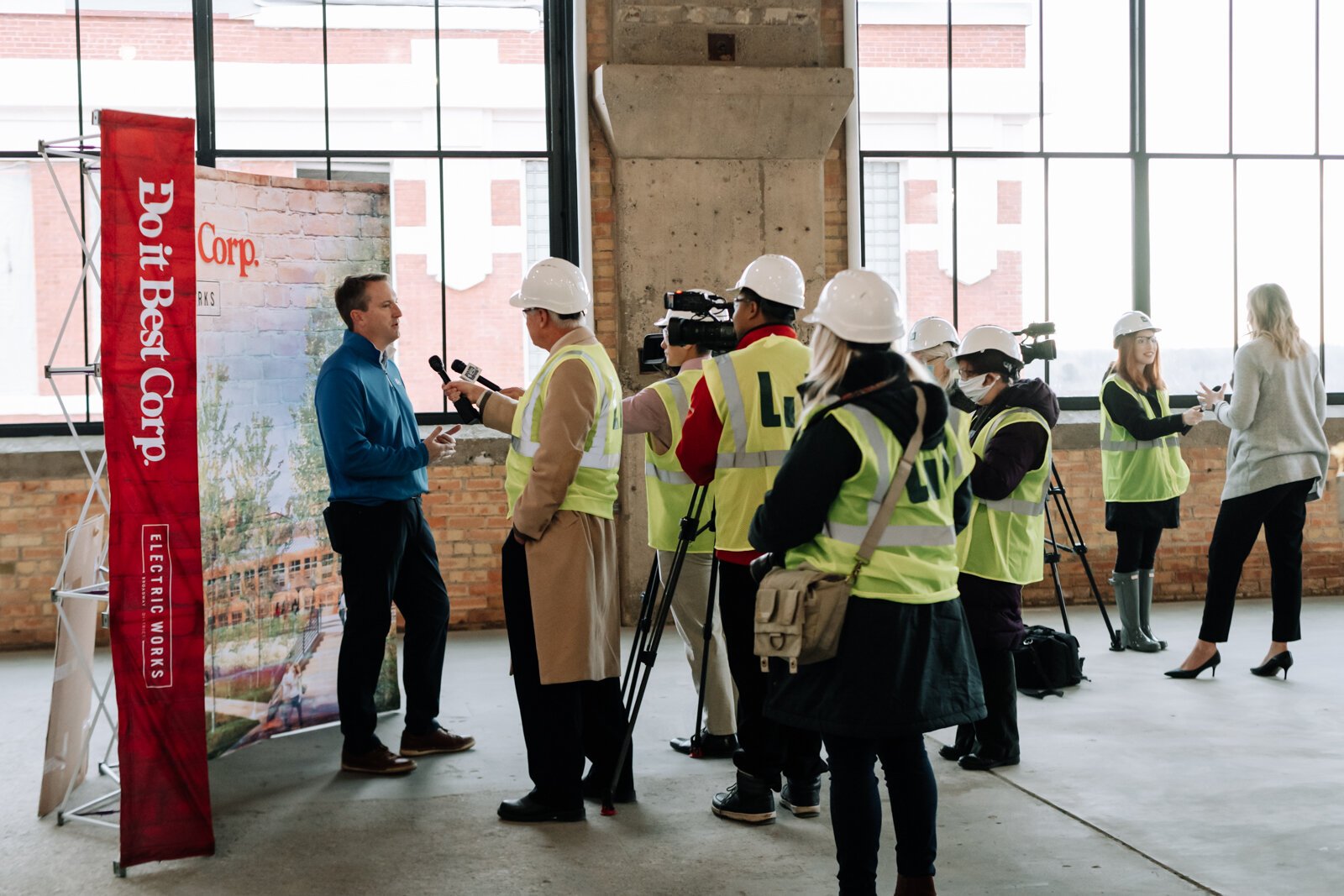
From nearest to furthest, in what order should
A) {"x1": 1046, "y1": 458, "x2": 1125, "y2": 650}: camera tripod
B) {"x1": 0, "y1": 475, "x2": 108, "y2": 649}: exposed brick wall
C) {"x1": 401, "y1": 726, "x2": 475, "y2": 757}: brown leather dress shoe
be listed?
1. {"x1": 401, "y1": 726, "x2": 475, "y2": 757}: brown leather dress shoe
2. {"x1": 1046, "y1": 458, "x2": 1125, "y2": 650}: camera tripod
3. {"x1": 0, "y1": 475, "x2": 108, "y2": 649}: exposed brick wall

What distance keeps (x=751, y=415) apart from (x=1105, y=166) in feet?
18.9

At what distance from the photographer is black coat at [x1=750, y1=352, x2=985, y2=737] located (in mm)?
2891

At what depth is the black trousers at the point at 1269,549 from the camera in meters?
5.93

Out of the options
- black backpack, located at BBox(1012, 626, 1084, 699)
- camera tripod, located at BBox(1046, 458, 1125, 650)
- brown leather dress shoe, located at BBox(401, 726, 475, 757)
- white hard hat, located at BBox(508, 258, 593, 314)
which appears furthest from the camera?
camera tripod, located at BBox(1046, 458, 1125, 650)

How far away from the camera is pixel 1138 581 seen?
22.6 feet

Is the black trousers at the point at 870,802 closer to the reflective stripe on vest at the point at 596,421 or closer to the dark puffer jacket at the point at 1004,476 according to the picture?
the reflective stripe on vest at the point at 596,421

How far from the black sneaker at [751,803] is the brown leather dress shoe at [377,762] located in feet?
4.33

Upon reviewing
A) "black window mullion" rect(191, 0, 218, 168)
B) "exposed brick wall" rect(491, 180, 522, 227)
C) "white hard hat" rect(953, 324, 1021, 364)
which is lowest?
"white hard hat" rect(953, 324, 1021, 364)

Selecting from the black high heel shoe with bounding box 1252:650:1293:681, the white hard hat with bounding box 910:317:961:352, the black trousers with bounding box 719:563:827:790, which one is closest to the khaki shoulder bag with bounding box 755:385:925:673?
the black trousers with bounding box 719:563:827:790

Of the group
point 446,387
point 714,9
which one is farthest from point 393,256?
point 446,387

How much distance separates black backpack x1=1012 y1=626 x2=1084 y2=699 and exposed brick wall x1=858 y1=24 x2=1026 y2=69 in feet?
13.7

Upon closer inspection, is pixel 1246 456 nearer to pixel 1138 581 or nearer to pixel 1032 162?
Result: pixel 1138 581

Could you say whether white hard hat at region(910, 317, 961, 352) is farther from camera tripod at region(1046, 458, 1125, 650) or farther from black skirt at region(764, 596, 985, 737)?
black skirt at region(764, 596, 985, 737)

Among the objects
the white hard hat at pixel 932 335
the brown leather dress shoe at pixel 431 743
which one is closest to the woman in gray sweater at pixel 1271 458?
the white hard hat at pixel 932 335
